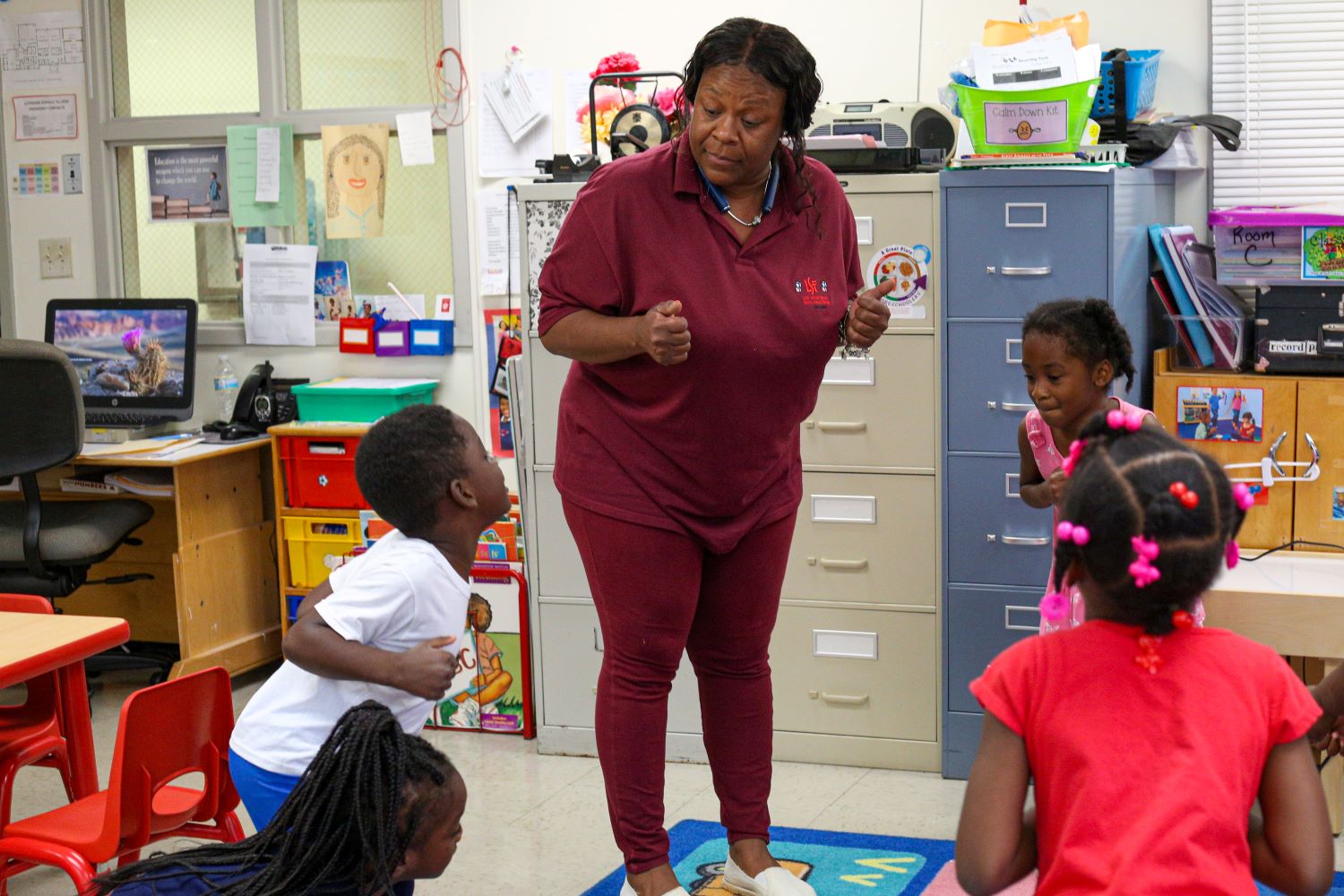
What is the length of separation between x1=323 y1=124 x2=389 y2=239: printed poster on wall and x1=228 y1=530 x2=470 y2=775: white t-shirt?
2.64 meters

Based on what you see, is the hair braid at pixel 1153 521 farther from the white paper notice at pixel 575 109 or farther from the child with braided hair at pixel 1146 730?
the white paper notice at pixel 575 109

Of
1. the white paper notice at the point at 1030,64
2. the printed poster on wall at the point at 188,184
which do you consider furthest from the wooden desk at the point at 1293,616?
the printed poster on wall at the point at 188,184

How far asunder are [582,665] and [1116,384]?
1.38m

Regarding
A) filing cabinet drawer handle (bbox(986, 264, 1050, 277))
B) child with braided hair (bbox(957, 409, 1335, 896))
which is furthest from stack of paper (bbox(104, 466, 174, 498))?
child with braided hair (bbox(957, 409, 1335, 896))

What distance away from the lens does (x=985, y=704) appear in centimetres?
127

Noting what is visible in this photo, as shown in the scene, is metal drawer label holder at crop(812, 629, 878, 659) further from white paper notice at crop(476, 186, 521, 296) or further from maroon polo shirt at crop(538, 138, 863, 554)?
white paper notice at crop(476, 186, 521, 296)

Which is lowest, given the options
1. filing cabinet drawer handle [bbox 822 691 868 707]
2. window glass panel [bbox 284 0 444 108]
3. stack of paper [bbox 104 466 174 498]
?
filing cabinet drawer handle [bbox 822 691 868 707]

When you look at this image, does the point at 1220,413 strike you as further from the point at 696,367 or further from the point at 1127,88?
the point at 696,367

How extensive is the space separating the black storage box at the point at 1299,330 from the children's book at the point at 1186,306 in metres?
0.11

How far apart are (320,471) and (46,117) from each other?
1.67 metres

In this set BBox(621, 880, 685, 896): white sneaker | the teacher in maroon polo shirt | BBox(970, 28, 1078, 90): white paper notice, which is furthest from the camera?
BBox(970, 28, 1078, 90): white paper notice

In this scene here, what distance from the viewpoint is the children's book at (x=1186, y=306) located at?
313 cm

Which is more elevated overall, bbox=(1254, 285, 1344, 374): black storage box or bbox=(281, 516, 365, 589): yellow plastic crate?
bbox=(1254, 285, 1344, 374): black storage box

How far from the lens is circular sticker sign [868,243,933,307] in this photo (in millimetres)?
3105
